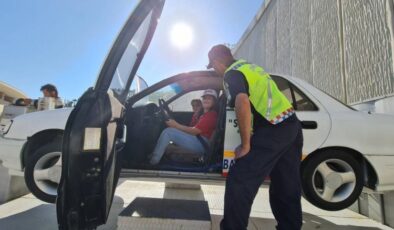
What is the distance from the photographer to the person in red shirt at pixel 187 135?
10.4 ft

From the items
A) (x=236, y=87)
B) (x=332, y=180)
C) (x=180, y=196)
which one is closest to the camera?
(x=236, y=87)

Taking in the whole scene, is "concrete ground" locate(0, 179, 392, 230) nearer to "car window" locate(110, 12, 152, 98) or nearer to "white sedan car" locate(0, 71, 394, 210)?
"white sedan car" locate(0, 71, 394, 210)

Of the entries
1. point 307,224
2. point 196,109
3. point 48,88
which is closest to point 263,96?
point 196,109

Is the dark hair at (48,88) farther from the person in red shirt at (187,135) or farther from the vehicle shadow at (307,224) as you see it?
the vehicle shadow at (307,224)

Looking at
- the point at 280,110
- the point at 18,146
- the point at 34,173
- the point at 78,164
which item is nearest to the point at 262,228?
the point at 280,110

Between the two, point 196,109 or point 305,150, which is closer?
point 305,150

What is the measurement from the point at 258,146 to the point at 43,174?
6.88ft

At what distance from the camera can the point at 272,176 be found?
2.27 metres

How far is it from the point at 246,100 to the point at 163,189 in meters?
3.37

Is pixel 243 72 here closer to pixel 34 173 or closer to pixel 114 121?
pixel 114 121

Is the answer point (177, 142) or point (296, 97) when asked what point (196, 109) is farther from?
point (296, 97)

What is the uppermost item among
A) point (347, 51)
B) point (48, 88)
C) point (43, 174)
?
point (347, 51)

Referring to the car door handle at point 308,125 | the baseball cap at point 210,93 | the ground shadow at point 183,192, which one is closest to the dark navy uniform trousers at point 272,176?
the car door handle at point 308,125

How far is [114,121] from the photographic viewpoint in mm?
2109
